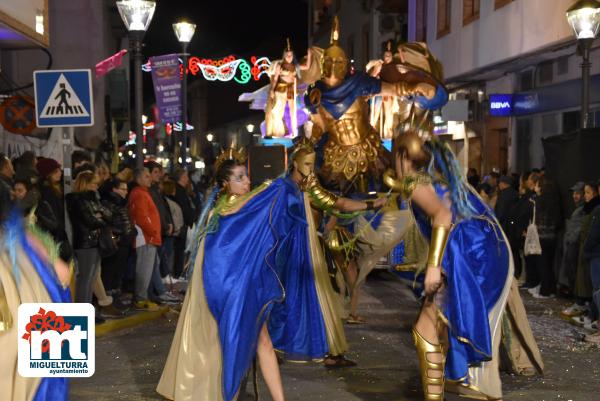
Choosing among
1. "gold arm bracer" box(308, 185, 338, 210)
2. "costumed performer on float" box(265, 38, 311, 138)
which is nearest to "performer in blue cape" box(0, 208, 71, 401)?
"gold arm bracer" box(308, 185, 338, 210)

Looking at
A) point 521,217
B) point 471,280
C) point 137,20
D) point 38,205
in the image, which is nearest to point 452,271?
point 471,280

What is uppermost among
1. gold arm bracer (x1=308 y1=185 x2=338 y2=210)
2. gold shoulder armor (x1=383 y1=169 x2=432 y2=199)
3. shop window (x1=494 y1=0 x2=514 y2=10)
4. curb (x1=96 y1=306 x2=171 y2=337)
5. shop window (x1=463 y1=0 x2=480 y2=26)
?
shop window (x1=463 y1=0 x2=480 y2=26)

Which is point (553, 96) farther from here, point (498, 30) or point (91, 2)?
point (91, 2)

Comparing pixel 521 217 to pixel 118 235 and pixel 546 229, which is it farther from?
pixel 118 235

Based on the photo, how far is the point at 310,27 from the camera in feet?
181

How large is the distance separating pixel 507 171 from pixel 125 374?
1682 centimetres

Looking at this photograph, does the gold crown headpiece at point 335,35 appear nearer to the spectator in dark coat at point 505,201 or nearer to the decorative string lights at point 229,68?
the spectator in dark coat at point 505,201

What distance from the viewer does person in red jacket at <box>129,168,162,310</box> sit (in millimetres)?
11750

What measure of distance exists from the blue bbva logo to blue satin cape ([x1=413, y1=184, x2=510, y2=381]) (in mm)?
3220

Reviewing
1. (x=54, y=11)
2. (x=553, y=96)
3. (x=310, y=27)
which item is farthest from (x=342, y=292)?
(x=310, y=27)

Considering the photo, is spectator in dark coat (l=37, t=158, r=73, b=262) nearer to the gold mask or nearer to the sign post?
the sign post

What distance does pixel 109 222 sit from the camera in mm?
10375

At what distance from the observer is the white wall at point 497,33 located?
19125 mm

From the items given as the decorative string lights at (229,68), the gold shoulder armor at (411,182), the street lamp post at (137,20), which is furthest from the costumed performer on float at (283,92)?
the decorative string lights at (229,68)
